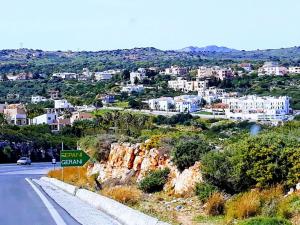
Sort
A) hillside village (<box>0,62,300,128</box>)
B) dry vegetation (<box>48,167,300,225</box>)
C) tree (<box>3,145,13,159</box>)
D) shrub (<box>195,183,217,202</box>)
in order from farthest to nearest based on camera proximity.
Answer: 1. hillside village (<box>0,62,300,128</box>)
2. tree (<box>3,145,13,159</box>)
3. shrub (<box>195,183,217,202</box>)
4. dry vegetation (<box>48,167,300,225</box>)

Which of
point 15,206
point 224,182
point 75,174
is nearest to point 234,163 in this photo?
point 224,182

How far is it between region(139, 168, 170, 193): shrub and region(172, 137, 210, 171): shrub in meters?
0.72

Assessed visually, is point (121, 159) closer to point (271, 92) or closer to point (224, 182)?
point (224, 182)

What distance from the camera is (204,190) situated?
17234 millimetres

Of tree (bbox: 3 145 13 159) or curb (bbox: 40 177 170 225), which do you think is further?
tree (bbox: 3 145 13 159)

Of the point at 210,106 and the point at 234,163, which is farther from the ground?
the point at 234,163

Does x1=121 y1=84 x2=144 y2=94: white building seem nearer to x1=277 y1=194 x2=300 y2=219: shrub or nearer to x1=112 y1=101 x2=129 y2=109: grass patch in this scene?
x1=112 y1=101 x2=129 y2=109: grass patch

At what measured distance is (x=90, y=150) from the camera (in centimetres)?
3597

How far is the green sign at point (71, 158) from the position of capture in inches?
1036

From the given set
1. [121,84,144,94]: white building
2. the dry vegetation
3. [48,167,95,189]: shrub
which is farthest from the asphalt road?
[121,84,144,94]: white building

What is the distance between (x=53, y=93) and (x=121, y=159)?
472ft

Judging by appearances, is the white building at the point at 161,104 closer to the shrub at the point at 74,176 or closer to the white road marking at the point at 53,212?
the shrub at the point at 74,176

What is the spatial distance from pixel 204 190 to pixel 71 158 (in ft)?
33.6

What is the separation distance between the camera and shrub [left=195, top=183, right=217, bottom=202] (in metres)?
16.8
